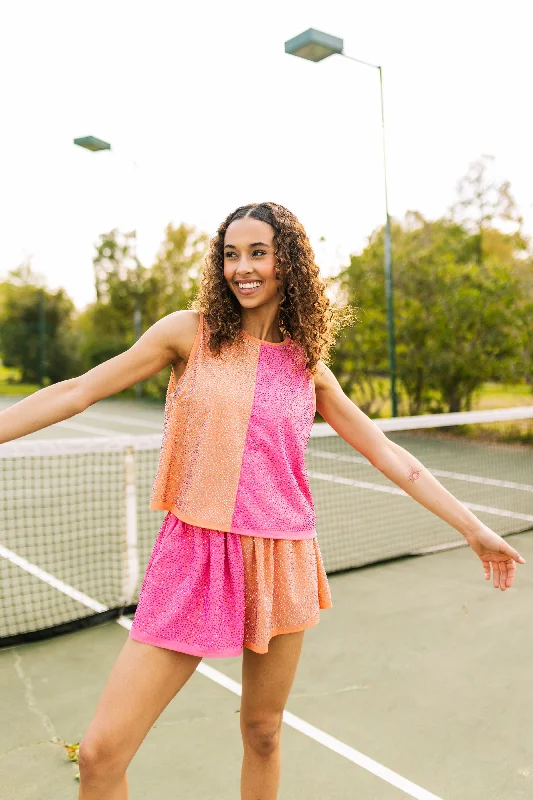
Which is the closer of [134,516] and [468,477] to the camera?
[134,516]

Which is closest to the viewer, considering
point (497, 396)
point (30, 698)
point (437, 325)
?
point (30, 698)

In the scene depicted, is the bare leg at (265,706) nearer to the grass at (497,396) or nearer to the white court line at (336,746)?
the white court line at (336,746)

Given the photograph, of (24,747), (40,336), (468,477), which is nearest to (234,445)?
(24,747)

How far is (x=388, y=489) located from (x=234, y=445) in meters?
7.07

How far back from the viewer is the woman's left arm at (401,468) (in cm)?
212

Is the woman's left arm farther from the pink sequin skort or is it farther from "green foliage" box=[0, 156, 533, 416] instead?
"green foliage" box=[0, 156, 533, 416]

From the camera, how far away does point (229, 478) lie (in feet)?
6.06

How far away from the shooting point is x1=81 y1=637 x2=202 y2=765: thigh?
1.67 metres

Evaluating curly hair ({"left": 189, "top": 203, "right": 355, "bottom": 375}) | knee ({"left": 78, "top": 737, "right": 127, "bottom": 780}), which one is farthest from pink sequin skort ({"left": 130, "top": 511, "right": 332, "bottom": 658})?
curly hair ({"left": 189, "top": 203, "right": 355, "bottom": 375})

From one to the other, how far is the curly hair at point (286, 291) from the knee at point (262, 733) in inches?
38.0

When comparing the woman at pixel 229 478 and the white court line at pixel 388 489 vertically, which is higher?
the woman at pixel 229 478

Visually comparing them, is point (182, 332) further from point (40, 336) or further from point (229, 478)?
point (40, 336)

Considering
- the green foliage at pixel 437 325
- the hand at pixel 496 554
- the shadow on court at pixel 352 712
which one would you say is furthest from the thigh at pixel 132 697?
the green foliage at pixel 437 325

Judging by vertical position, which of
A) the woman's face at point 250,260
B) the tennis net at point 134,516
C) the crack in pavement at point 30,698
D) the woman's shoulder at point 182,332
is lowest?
the crack in pavement at point 30,698
